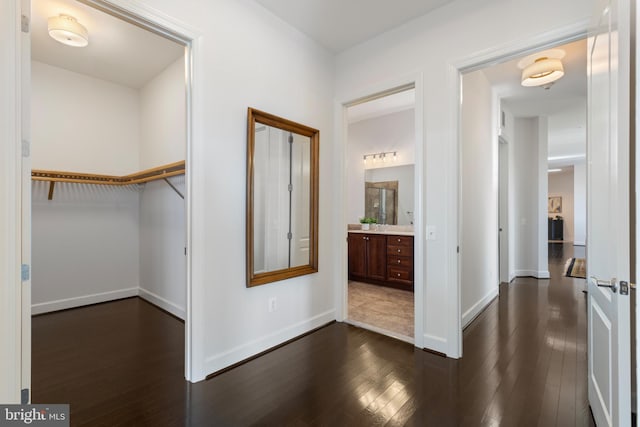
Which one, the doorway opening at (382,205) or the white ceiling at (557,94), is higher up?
the white ceiling at (557,94)

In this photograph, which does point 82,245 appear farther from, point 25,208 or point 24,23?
point 24,23

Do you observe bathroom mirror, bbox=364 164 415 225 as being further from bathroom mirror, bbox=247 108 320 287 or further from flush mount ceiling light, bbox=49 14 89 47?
flush mount ceiling light, bbox=49 14 89 47

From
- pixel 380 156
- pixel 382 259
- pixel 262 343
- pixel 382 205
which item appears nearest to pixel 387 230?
pixel 382 205

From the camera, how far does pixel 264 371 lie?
219cm

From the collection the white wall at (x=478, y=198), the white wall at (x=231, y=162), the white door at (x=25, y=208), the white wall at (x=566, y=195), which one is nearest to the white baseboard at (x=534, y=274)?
the white wall at (x=478, y=198)

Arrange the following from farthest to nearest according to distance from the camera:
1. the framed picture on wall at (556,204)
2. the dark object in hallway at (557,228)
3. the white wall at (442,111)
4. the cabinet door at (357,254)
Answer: the framed picture on wall at (556,204) < the dark object in hallway at (557,228) < the cabinet door at (357,254) < the white wall at (442,111)

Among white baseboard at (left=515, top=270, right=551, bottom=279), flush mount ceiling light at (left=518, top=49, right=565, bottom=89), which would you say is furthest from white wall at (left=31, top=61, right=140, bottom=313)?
white baseboard at (left=515, top=270, right=551, bottom=279)

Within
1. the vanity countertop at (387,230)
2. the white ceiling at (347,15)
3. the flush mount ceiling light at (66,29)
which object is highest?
the white ceiling at (347,15)

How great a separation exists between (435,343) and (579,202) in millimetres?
12521

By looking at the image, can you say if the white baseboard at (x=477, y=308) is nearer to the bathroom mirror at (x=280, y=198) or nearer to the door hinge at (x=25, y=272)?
the bathroom mirror at (x=280, y=198)

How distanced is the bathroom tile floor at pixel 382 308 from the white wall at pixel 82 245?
3.05 metres

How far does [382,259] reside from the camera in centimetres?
463

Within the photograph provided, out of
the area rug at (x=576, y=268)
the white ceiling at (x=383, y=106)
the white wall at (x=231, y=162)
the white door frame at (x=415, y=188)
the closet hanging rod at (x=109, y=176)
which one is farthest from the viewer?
the area rug at (x=576, y=268)

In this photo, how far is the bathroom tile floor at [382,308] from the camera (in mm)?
3070
